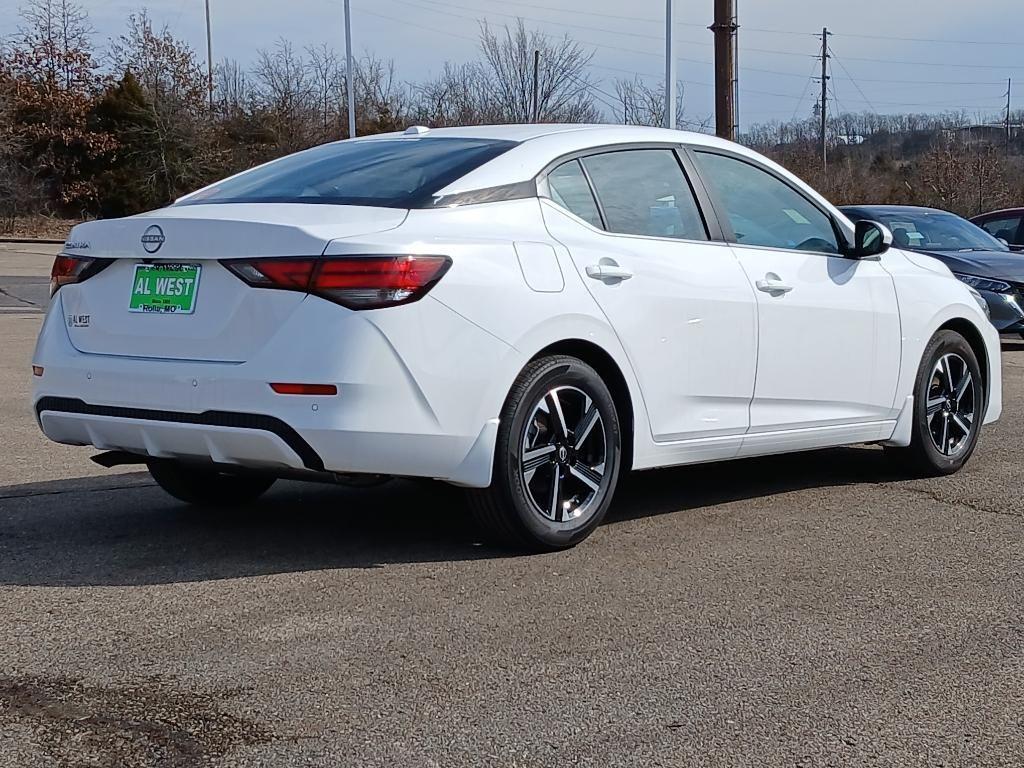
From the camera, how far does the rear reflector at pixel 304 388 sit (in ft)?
14.7

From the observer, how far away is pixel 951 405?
6.98m

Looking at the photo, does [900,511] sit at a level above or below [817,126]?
below

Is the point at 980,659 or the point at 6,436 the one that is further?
the point at 6,436

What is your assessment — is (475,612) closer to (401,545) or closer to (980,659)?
(401,545)

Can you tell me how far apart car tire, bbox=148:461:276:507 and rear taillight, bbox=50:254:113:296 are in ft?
2.89

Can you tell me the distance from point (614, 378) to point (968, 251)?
33.7 feet

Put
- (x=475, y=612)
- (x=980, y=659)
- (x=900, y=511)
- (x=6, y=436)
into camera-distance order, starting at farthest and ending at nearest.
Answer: (x=6, y=436) < (x=900, y=511) < (x=475, y=612) < (x=980, y=659)

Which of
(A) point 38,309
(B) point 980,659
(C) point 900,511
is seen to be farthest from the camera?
(A) point 38,309

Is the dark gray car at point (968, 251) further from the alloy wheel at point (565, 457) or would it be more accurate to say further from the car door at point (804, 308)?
the alloy wheel at point (565, 457)

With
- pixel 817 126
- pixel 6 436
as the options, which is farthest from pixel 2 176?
pixel 817 126

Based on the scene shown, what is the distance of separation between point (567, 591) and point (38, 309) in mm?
14703

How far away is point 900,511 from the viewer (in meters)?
6.07

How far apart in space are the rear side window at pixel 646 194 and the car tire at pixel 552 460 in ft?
2.43

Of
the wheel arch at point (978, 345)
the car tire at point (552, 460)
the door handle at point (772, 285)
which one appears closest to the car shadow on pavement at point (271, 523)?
the car tire at point (552, 460)
